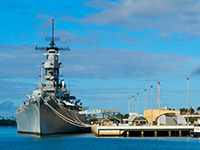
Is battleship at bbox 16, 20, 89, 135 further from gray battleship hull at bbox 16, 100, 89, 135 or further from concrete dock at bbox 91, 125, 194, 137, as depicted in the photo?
concrete dock at bbox 91, 125, 194, 137

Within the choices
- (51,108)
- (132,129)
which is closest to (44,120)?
(51,108)

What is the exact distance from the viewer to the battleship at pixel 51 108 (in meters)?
83.6

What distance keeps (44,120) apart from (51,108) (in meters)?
3.14

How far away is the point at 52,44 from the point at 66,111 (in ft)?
84.6

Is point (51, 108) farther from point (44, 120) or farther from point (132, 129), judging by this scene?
point (132, 129)

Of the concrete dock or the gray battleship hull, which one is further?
the gray battleship hull

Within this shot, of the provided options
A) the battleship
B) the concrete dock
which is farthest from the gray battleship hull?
the concrete dock

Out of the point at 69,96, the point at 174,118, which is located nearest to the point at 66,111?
the point at 69,96

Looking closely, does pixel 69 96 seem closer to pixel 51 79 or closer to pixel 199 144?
pixel 51 79

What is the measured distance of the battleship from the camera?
83.6 metres

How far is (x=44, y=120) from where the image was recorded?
276ft

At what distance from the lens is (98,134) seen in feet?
275

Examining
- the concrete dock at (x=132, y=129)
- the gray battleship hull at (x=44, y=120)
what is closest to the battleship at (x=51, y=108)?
the gray battleship hull at (x=44, y=120)

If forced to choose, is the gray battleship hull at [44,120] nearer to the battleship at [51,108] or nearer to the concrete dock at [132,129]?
the battleship at [51,108]
